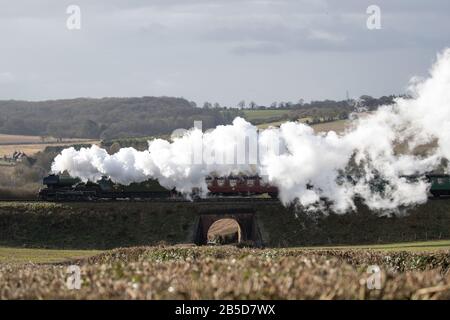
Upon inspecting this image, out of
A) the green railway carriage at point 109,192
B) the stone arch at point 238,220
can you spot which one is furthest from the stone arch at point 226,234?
the green railway carriage at point 109,192

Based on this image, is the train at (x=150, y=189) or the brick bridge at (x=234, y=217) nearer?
the brick bridge at (x=234, y=217)

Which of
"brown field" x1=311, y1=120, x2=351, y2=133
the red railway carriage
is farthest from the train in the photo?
"brown field" x1=311, y1=120, x2=351, y2=133

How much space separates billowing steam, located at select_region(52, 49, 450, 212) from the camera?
280ft

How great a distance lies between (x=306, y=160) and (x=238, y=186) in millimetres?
8507

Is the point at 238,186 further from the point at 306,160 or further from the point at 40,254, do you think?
the point at 40,254

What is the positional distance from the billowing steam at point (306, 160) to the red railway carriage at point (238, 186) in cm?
85

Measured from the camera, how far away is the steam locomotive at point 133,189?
3521 inches

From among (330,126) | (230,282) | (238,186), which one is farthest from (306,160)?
(330,126)

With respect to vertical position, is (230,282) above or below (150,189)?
above

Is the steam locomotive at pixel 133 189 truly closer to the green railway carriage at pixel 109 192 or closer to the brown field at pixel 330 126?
the green railway carriage at pixel 109 192

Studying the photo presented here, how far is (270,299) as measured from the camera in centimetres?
2302

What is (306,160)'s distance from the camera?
281 feet

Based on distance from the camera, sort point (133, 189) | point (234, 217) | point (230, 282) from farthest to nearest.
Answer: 1. point (133, 189)
2. point (234, 217)
3. point (230, 282)

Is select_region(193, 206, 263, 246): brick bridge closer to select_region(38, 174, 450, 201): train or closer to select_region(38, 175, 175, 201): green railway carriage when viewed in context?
select_region(38, 174, 450, 201): train
